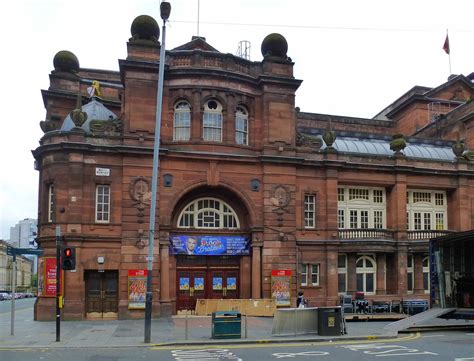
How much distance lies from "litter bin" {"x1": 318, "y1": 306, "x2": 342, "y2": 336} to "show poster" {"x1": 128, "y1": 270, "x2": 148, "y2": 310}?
11114 mm

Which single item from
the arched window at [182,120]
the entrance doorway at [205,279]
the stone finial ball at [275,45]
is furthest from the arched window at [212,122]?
the entrance doorway at [205,279]

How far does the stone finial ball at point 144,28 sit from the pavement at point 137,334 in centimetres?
1577

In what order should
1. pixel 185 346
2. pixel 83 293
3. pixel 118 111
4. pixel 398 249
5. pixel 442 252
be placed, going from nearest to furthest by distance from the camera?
1. pixel 185 346
2. pixel 442 252
3. pixel 83 293
4. pixel 398 249
5. pixel 118 111

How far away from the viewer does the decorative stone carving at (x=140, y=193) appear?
3047 centimetres

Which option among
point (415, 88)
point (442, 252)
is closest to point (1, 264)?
point (415, 88)

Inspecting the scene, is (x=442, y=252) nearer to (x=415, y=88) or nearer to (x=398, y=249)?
(x=398, y=249)

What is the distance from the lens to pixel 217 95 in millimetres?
32312

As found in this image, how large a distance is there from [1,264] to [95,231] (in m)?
90.7

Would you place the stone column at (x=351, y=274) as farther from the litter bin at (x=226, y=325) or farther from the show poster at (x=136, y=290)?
the litter bin at (x=226, y=325)

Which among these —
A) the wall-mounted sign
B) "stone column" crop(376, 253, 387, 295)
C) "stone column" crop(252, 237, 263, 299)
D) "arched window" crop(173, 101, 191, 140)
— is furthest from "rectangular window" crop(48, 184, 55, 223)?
"stone column" crop(376, 253, 387, 295)

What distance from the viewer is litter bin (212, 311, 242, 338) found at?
2084 centimetres

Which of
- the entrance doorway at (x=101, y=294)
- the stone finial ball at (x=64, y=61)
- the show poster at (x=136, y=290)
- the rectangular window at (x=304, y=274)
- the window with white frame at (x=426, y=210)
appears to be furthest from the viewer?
the stone finial ball at (x=64, y=61)

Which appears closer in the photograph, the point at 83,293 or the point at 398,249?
the point at 83,293

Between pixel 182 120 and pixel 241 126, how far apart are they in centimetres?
351
